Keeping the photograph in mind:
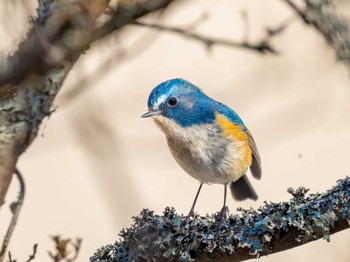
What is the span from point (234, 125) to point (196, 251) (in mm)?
2230

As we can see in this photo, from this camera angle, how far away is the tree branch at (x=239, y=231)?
2580 millimetres

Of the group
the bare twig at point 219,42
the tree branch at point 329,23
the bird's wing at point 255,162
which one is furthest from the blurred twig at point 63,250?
the bird's wing at point 255,162

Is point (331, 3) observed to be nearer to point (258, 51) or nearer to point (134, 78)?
point (258, 51)

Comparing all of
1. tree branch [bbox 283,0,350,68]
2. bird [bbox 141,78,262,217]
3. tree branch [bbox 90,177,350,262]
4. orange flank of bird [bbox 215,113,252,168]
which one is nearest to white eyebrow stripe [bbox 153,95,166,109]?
bird [bbox 141,78,262,217]

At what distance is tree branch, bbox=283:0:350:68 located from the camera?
3.11m

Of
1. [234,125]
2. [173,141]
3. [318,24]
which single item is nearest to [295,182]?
[234,125]

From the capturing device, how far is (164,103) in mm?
4719

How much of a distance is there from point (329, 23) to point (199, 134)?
1595mm

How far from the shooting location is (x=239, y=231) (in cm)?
277

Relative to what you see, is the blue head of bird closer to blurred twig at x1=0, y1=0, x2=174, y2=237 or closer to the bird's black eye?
the bird's black eye

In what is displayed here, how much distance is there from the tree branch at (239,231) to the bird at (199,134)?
5.18ft

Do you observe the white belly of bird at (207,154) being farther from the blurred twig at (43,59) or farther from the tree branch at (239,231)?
the blurred twig at (43,59)

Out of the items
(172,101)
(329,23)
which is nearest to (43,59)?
(329,23)

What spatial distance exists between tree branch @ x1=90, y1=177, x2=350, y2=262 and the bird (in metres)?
1.58
